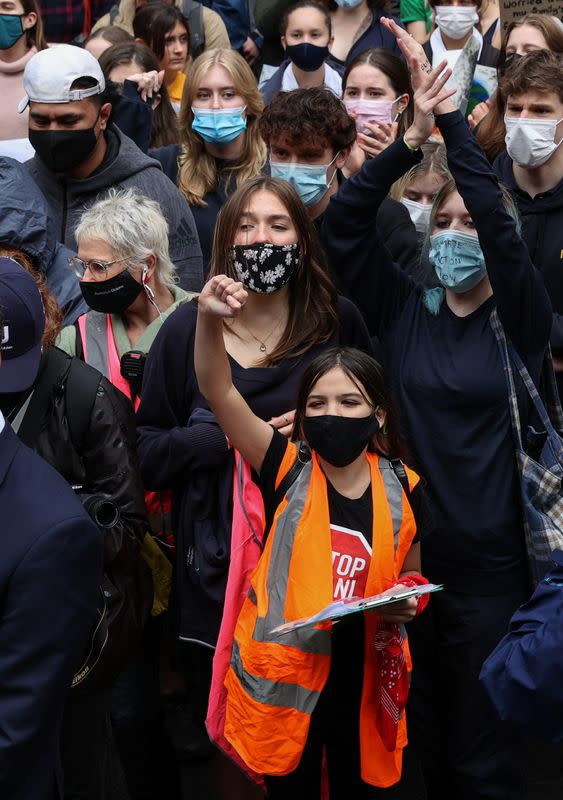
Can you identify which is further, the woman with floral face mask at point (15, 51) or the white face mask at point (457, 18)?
the white face mask at point (457, 18)

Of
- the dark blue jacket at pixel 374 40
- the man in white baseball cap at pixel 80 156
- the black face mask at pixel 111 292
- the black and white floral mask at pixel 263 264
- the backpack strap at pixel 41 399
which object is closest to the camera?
the backpack strap at pixel 41 399

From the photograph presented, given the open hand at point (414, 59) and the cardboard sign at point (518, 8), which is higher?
the open hand at point (414, 59)

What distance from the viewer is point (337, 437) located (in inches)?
141

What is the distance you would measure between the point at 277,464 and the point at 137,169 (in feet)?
6.35

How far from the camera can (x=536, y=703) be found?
→ 2.94 metres

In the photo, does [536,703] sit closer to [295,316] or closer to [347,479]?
[347,479]

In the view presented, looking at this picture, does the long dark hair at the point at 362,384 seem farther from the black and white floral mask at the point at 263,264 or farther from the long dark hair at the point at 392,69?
the long dark hair at the point at 392,69

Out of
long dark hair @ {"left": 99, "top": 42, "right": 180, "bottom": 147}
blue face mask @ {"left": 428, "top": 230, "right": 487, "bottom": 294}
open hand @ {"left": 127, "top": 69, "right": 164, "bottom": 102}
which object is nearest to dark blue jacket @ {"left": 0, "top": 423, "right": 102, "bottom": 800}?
blue face mask @ {"left": 428, "top": 230, "right": 487, "bottom": 294}

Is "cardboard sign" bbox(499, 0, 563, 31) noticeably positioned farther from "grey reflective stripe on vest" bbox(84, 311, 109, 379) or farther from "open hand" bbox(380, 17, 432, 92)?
"grey reflective stripe on vest" bbox(84, 311, 109, 379)

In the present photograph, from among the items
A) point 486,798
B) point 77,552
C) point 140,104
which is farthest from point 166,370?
point 140,104

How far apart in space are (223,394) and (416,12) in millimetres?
5207

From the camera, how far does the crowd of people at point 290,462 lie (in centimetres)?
320

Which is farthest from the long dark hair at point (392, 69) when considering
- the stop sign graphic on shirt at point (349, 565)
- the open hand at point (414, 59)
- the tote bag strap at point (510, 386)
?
the stop sign graphic on shirt at point (349, 565)

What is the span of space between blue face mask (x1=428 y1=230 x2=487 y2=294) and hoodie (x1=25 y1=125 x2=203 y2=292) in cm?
133
